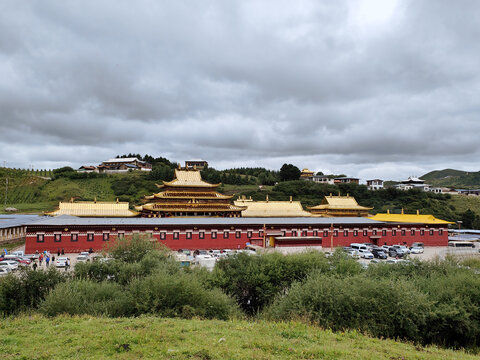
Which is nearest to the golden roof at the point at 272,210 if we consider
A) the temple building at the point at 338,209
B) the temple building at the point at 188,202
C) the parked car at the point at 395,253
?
the temple building at the point at 188,202

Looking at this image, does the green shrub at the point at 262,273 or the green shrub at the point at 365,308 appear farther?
the green shrub at the point at 262,273

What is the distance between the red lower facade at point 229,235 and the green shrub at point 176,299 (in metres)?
22.7

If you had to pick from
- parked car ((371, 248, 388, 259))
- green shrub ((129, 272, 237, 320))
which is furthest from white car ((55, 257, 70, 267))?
parked car ((371, 248, 388, 259))

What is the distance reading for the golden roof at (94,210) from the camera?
5191 centimetres

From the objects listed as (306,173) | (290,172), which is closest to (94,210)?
(290,172)

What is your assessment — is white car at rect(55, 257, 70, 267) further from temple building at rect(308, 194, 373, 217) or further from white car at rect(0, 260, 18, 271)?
temple building at rect(308, 194, 373, 217)

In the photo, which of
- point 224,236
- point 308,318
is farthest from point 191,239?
point 308,318

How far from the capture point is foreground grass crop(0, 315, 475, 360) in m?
11.4

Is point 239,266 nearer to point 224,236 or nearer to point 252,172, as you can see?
point 224,236

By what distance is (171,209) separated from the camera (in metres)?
51.4

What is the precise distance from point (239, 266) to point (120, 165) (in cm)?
14358

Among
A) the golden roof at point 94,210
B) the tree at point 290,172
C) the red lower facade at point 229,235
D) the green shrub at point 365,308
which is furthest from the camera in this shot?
the tree at point 290,172

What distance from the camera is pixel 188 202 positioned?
53.5 m

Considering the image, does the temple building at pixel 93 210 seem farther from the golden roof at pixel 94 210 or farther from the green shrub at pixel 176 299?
the green shrub at pixel 176 299
